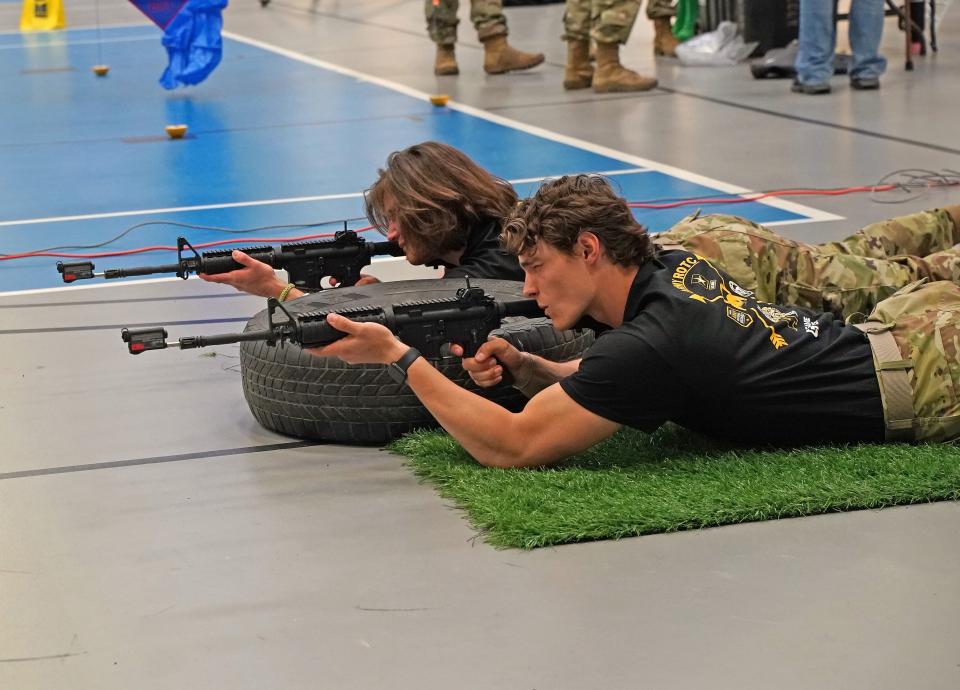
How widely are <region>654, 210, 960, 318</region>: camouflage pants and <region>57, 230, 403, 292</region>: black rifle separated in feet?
3.42

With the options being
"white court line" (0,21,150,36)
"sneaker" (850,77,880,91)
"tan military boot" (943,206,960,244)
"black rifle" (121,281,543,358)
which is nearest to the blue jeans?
"sneaker" (850,77,880,91)

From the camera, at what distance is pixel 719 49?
12.4 meters

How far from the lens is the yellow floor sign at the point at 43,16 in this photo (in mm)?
18438

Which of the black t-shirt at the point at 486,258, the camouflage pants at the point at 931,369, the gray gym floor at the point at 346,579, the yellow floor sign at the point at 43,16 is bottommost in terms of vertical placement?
the gray gym floor at the point at 346,579

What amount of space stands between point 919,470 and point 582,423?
87 cm

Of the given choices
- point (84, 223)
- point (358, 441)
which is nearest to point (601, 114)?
point (84, 223)

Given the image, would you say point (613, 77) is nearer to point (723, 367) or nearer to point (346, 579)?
point (723, 367)

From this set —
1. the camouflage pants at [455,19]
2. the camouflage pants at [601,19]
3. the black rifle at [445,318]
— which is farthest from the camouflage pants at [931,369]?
the camouflage pants at [455,19]

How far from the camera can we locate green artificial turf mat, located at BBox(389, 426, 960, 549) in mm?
3396

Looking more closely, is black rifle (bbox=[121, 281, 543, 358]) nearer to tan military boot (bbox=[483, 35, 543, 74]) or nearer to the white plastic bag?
tan military boot (bbox=[483, 35, 543, 74])

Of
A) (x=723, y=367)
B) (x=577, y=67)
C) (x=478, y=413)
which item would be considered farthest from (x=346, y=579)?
(x=577, y=67)

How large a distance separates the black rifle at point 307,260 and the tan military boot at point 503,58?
7.71m

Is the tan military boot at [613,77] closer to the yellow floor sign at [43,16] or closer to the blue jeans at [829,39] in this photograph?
the blue jeans at [829,39]

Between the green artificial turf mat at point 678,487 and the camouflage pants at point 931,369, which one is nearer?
the green artificial turf mat at point 678,487
